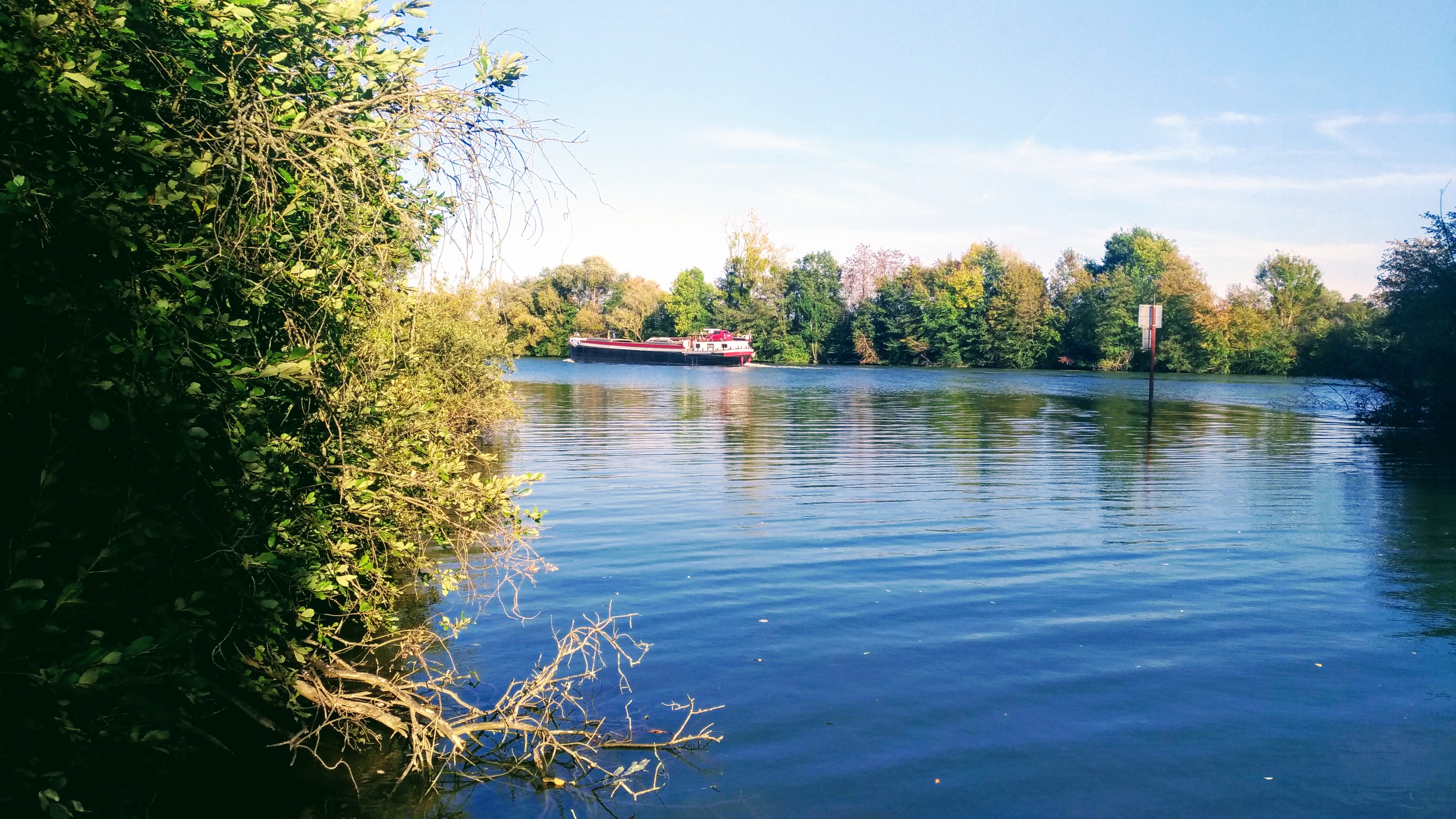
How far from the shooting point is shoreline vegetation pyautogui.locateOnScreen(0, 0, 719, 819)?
3.42 m

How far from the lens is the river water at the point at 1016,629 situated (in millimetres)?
5324

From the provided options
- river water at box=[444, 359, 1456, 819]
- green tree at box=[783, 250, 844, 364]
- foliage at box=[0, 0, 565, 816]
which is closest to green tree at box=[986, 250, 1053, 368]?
green tree at box=[783, 250, 844, 364]

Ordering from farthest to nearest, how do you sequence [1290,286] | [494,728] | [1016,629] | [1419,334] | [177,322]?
1. [1290,286]
2. [1419,334]
3. [1016,629]
4. [494,728]
5. [177,322]

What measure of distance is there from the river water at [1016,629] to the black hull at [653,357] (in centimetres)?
5982

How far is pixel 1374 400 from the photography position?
31.8 m

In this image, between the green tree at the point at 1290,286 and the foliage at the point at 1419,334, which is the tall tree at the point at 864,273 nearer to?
the green tree at the point at 1290,286

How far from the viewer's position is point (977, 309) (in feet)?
306

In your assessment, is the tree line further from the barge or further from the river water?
the river water

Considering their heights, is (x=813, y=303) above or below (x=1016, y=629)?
above

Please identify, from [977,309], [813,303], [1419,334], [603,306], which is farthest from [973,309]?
[1419,334]

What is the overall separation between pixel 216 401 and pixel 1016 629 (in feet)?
20.9

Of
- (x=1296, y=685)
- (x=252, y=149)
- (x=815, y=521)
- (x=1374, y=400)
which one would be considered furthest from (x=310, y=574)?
(x=1374, y=400)

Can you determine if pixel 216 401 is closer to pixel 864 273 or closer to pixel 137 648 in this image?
pixel 137 648

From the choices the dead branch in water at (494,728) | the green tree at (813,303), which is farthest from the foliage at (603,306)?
the dead branch in water at (494,728)
